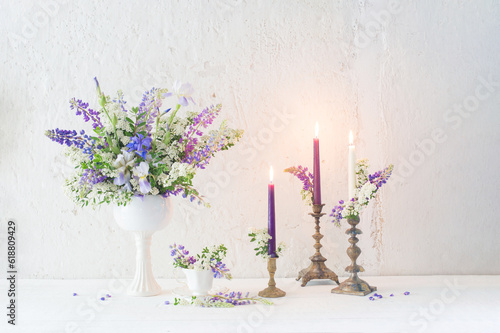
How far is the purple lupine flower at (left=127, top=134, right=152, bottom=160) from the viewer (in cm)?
112

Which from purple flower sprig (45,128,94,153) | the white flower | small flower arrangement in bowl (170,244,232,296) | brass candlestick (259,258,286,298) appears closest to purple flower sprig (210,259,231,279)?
small flower arrangement in bowl (170,244,232,296)

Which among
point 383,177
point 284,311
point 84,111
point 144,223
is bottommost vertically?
point 284,311

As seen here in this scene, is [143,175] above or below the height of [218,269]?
above

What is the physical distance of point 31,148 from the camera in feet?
4.75

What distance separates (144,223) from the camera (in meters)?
1.18

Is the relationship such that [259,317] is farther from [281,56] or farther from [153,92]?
[281,56]

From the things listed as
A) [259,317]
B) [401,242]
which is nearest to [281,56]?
[401,242]

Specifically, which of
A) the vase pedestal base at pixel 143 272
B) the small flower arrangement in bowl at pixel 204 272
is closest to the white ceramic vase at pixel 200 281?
the small flower arrangement in bowl at pixel 204 272

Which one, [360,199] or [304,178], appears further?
[304,178]

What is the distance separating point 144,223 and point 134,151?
0.18 m

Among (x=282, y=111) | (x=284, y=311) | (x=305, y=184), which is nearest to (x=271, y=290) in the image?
(x=284, y=311)

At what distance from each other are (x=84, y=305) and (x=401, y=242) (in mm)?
930

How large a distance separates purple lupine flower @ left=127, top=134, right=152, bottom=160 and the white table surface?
36 cm

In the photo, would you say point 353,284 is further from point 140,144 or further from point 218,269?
point 140,144
